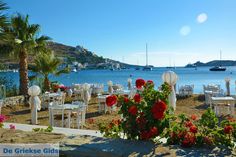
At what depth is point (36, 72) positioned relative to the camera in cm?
1825

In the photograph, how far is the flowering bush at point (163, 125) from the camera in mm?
4168

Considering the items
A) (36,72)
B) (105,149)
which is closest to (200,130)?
(105,149)

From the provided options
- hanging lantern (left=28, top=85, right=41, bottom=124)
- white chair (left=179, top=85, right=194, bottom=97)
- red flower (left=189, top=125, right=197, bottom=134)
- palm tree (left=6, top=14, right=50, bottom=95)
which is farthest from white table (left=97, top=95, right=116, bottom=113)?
red flower (left=189, top=125, right=197, bottom=134)

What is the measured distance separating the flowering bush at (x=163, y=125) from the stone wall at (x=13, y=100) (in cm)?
1117

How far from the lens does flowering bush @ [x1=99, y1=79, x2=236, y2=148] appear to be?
4.17 m

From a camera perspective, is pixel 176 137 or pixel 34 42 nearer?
pixel 176 137

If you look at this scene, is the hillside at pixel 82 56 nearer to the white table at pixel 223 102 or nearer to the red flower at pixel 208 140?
the white table at pixel 223 102

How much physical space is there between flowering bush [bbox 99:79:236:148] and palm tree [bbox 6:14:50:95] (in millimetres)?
11706

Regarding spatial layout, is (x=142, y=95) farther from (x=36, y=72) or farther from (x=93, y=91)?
(x=93, y=91)

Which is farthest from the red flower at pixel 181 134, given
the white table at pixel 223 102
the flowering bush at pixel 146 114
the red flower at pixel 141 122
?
the white table at pixel 223 102

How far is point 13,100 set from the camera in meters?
15.1

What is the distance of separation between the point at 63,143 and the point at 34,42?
478 inches

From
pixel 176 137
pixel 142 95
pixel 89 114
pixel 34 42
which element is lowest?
pixel 89 114

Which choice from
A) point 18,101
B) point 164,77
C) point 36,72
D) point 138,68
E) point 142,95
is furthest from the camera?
point 138,68
